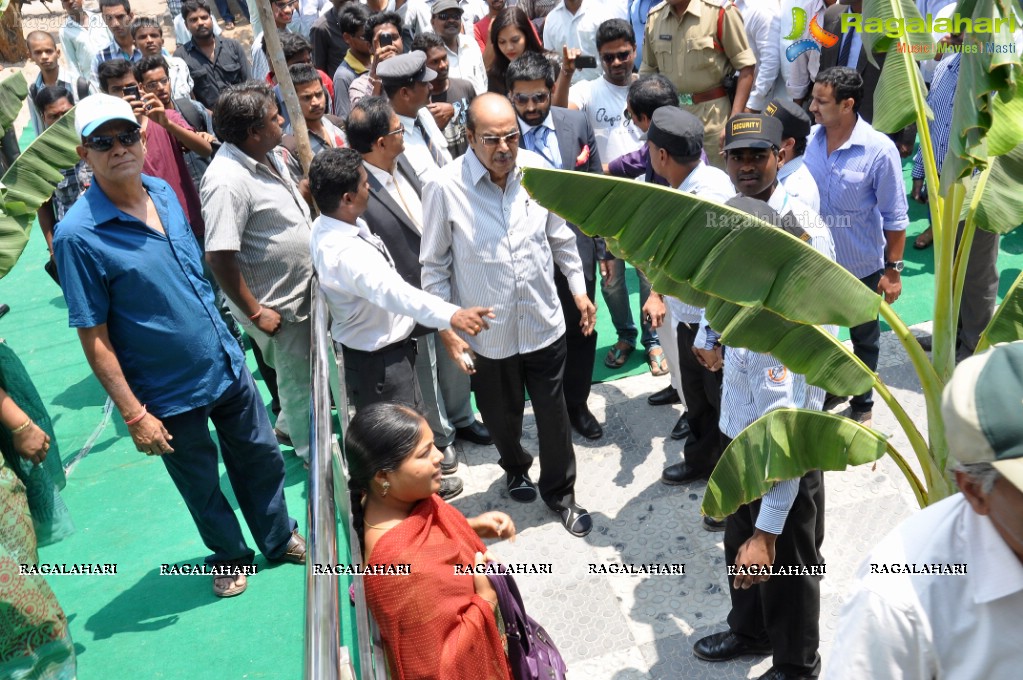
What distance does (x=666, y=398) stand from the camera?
19.3 ft

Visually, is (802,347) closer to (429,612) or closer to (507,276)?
(429,612)

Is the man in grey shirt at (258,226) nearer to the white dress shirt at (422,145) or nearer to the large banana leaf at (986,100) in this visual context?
the white dress shirt at (422,145)

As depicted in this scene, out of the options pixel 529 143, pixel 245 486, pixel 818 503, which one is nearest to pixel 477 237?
pixel 529 143

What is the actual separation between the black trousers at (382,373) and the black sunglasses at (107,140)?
4.66ft

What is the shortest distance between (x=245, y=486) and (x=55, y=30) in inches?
683

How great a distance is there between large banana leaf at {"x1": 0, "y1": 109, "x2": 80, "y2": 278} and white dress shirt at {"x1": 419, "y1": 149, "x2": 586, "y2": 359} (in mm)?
1720

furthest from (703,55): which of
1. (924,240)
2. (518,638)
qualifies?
(518,638)

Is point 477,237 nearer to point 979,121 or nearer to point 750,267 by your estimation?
point 750,267

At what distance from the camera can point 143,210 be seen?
161 inches

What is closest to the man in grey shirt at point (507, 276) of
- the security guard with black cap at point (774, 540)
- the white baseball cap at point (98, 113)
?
the security guard with black cap at point (774, 540)

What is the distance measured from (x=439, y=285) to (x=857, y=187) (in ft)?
8.03

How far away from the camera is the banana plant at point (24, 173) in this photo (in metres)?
4.12

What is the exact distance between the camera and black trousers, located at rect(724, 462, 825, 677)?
3420 millimetres

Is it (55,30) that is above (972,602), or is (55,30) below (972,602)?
below
